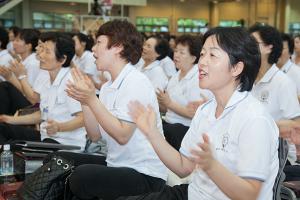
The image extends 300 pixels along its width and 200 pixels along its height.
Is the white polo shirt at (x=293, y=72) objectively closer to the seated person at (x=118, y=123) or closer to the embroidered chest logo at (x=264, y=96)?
the embroidered chest logo at (x=264, y=96)

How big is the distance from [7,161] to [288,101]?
208 centimetres

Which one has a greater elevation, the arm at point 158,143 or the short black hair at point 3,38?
the short black hair at point 3,38

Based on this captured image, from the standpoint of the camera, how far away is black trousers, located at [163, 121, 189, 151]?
334 cm

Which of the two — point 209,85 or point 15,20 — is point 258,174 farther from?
point 15,20

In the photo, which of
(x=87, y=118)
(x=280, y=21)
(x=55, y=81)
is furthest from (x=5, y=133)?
(x=280, y=21)

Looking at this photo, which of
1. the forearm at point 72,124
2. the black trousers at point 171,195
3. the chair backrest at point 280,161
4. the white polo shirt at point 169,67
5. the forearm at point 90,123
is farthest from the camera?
the white polo shirt at point 169,67

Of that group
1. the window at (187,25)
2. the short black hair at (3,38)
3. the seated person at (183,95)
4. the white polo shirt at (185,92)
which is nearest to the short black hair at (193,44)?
the seated person at (183,95)

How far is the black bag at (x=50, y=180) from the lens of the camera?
2.29m

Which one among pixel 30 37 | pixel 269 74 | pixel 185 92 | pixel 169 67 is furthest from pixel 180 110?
pixel 169 67

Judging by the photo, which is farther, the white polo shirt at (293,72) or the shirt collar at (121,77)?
the white polo shirt at (293,72)

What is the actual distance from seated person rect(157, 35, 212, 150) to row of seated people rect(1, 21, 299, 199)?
0.04 meters

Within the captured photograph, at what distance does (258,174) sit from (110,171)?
95 centimetres

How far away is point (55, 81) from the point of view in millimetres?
3051

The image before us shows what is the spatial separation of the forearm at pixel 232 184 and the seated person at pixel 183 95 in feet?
6.11
